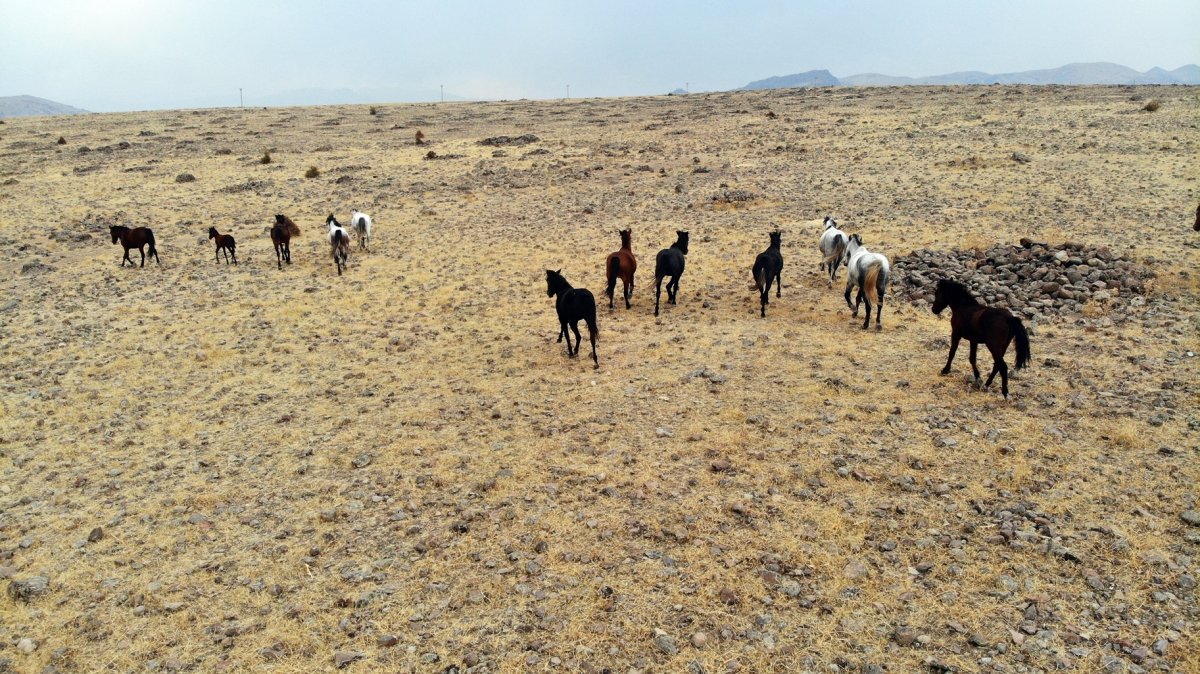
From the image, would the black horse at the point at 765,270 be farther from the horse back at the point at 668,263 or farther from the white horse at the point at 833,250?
the white horse at the point at 833,250

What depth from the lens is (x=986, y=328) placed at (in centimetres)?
848

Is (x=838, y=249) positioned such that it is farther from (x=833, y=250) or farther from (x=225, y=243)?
(x=225, y=243)

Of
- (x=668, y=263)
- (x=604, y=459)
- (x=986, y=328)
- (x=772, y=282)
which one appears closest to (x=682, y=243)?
(x=668, y=263)

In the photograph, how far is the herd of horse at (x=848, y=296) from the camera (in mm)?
8352

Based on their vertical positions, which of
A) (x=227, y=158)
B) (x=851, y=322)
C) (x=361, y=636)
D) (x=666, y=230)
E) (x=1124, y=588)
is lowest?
(x=361, y=636)

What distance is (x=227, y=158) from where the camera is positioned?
114 feet

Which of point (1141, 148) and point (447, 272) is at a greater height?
point (1141, 148)

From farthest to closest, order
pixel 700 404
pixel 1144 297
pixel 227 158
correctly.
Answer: pixel 227 158 < pixel 1144 297 < pixel 700 404

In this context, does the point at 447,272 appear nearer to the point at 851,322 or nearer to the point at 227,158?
the point at 851,322

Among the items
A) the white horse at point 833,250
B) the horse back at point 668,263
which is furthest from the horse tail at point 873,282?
the horse back at point 668,263

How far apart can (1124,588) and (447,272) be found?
14417mm

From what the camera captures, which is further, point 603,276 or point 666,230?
point 666,230

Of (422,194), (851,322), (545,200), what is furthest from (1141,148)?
(422,194)

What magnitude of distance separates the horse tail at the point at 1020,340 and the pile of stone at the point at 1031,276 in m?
3.77
